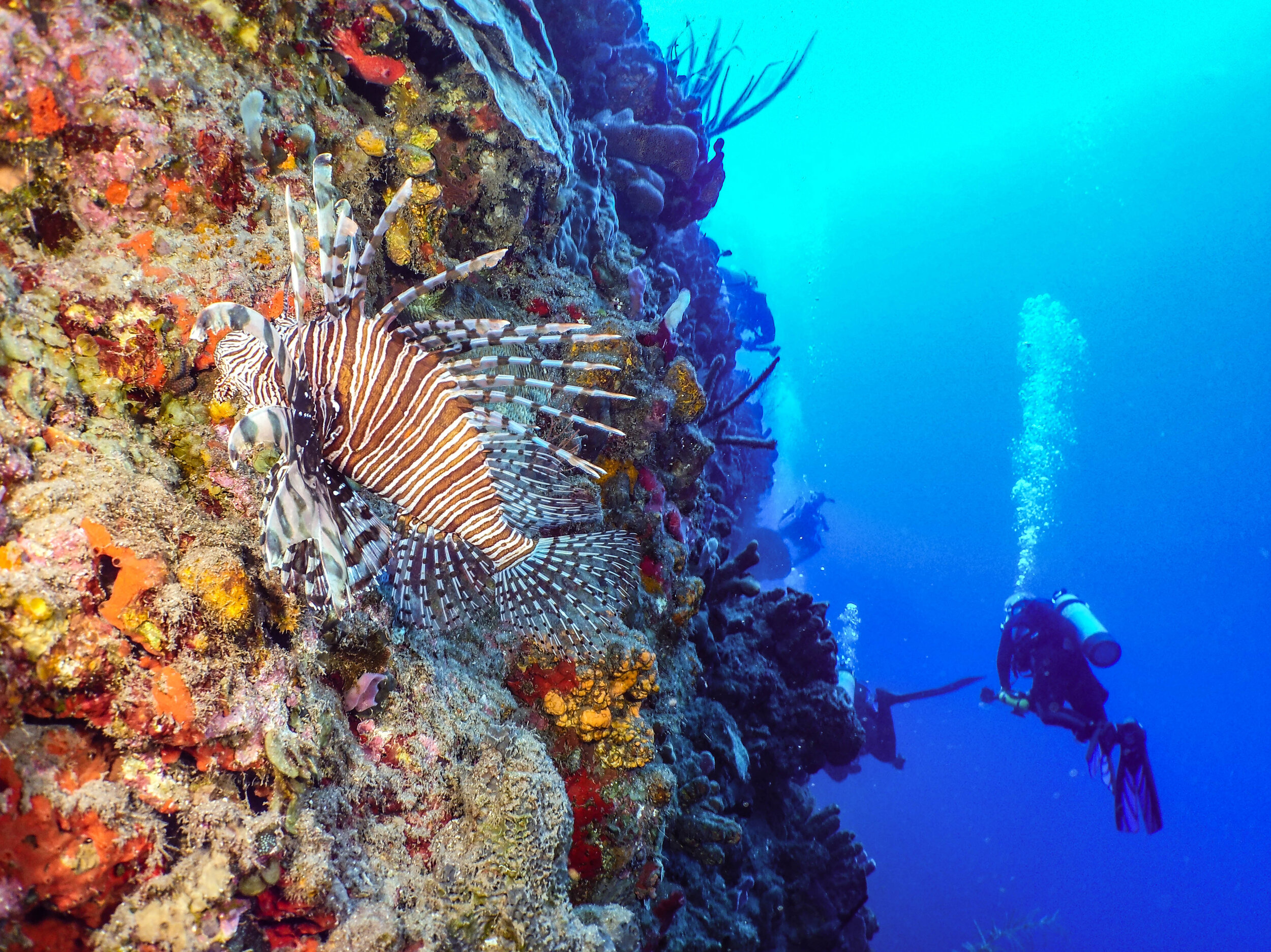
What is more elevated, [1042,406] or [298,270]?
[1042,406]

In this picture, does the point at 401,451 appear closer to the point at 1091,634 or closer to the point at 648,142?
the point at 648,142

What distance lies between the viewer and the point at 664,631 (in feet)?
13.9

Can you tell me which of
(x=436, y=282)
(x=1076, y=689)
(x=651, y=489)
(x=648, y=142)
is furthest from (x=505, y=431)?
(x=1076, y=689)

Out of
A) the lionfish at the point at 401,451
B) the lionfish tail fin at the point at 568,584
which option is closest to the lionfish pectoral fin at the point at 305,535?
the lionfish at the point at 401,451

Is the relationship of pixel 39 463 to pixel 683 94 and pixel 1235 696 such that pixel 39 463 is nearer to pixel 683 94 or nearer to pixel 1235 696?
pixel 683 94

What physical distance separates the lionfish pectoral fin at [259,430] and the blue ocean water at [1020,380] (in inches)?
1556

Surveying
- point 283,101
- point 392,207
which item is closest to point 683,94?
point 283,101

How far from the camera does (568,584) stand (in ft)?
8.73

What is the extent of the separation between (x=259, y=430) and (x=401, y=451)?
0.58m

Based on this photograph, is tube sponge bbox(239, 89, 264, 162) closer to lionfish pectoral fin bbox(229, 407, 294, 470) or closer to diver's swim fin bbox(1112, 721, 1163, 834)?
lionfish pectoral fin bbox(229, 407, 294, 470)

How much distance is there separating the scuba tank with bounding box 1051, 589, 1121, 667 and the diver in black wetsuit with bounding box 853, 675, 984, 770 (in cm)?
177

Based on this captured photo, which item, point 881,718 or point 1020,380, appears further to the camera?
point 1020,380

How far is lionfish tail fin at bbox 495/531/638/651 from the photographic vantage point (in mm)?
2619

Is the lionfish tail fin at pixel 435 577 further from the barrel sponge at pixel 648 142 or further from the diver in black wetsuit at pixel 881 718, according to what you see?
the diver in black wetsuit at pixel 881 718
